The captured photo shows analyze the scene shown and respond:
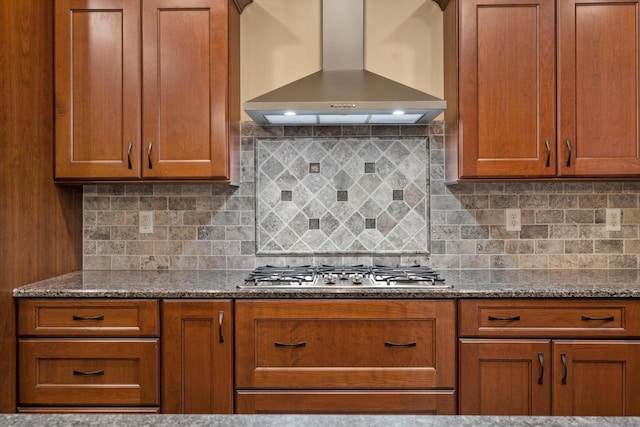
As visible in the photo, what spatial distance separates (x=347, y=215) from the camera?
9.04ft

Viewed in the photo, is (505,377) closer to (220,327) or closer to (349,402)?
(349,402)

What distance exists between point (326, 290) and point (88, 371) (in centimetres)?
111

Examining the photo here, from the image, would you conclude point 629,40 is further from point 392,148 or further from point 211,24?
point 211,24

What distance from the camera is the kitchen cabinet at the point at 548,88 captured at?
7.68 feet

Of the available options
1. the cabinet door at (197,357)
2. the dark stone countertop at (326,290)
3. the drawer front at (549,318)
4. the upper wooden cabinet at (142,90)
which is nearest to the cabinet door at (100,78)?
the upper wooden cabinet at (142,90)

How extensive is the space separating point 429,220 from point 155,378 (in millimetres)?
1635

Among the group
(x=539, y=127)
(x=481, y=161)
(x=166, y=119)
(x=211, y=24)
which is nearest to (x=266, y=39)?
(x=211, y=24)

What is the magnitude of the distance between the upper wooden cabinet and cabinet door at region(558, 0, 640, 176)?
5.48 ft

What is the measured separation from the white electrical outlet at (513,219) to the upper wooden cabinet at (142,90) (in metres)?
1.57

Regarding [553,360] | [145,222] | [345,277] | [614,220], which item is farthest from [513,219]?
[145,222]

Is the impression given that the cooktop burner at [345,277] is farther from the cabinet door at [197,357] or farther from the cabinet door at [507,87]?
the cabinet door at [507,87]

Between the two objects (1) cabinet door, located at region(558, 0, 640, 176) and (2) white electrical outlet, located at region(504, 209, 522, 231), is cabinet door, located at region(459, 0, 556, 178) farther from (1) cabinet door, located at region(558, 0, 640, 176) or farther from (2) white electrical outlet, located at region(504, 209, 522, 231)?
(2) white electrical outlet, located at region(504, 209, 522, 231)

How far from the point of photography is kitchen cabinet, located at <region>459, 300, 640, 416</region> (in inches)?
81.0

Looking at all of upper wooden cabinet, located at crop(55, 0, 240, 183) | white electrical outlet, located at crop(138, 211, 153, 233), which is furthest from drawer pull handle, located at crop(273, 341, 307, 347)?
white electrical outlet, located at crop(138, 211, 153, 233)
